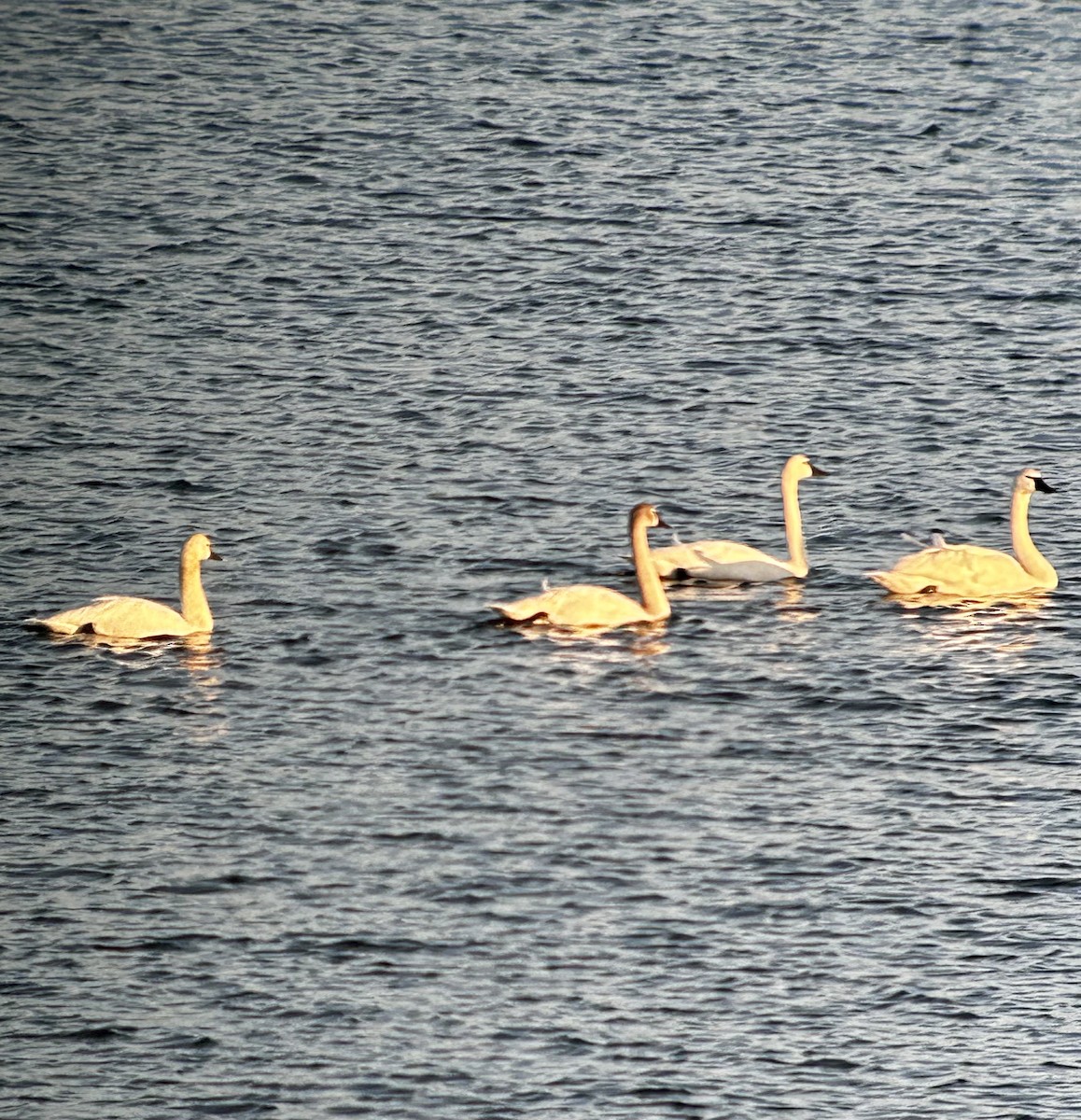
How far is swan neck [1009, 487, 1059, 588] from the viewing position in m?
18.2

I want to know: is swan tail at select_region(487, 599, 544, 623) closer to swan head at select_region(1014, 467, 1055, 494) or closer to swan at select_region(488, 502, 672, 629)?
swan at select_region(488, 502, 672, 629)

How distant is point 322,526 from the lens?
19.2 m

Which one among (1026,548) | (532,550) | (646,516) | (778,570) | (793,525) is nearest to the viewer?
(646,516)

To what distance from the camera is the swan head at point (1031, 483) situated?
61.2 feet

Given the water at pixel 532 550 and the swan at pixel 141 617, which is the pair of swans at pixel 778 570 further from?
the swan at pixel 141 617

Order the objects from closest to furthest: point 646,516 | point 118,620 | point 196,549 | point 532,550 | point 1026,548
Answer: point 118,620
point 196,549
point 646,516
point 1026,548
point 532,550

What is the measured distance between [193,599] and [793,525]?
4.26 meters

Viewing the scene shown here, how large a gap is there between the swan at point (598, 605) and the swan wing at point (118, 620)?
2.10 m

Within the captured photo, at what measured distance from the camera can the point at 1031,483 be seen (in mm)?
18688

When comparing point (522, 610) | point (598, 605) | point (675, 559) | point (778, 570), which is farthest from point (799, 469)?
point (522, 610)

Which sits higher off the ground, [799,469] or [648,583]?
[799,469]

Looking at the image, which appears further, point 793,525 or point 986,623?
point 793,525

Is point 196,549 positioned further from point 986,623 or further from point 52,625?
point 986,623

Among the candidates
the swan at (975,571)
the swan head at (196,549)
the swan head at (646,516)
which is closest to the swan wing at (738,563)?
the swan head at (646,516)
